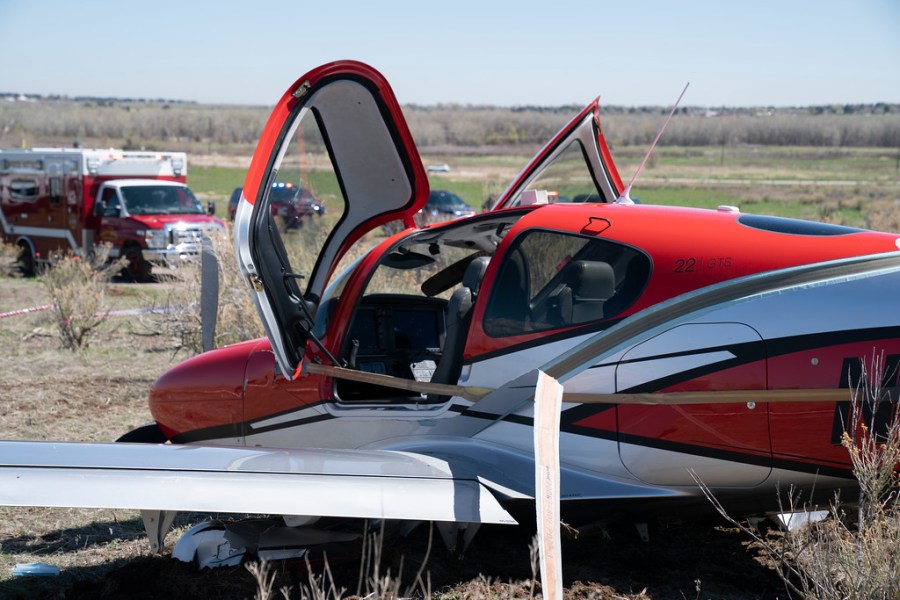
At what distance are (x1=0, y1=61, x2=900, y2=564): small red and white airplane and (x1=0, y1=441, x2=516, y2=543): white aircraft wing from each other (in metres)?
0.01

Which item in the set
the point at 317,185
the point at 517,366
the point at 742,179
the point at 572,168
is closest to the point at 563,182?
the point at 572,168

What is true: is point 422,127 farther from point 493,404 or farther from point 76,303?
point 493,404

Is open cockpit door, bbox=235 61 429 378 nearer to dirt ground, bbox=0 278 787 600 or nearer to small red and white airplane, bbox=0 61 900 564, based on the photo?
small red and white airplane, bbox=0 61 900 564

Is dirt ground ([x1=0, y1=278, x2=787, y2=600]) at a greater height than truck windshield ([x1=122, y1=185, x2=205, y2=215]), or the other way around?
truck windshield ([x1=122, y1=185, x2=205, y2=215])

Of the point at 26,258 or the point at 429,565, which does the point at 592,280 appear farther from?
the point at 26,258

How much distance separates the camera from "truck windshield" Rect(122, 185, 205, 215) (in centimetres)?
2105

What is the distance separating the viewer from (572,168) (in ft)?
21.7

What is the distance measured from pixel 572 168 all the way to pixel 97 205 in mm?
16778

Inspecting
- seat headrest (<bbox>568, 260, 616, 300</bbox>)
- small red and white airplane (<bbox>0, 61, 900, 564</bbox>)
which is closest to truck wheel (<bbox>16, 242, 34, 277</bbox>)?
small red and white airplane (<bbox>0, 61, 900, 564</bbox>)

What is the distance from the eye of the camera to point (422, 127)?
121750 mm

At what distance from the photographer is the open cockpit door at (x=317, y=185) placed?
5.05 meters

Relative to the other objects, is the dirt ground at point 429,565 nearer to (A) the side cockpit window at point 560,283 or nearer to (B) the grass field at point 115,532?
(B) the grass field at point 115,532

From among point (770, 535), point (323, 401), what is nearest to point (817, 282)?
point (770, 535)

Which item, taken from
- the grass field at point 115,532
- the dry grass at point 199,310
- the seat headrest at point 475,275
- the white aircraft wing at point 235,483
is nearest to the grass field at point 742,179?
the dry grass at point 199,310
